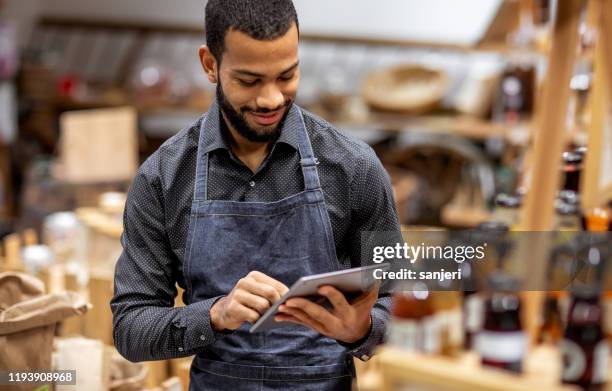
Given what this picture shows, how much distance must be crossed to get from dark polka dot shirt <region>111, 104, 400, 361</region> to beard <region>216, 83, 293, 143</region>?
1.8 inches

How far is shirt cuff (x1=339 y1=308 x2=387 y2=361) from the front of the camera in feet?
5.88

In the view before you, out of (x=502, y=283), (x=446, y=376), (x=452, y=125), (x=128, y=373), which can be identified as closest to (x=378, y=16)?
(x=452, y=125)

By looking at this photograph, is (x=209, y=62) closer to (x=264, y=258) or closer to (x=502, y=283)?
(x=264, y=258)

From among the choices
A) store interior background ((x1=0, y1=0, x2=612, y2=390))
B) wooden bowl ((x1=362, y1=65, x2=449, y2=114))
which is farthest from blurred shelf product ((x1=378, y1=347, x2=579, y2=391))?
wooden bowl ((x1=362, y1=65, x2=449, y2=114))

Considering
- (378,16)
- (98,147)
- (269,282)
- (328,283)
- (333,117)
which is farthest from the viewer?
(378,16)

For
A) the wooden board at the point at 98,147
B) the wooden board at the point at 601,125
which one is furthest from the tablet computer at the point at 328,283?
the wooden board at the point at 98,147

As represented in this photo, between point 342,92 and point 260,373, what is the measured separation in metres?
4.75

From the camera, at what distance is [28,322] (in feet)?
6.56

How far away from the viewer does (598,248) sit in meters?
1.67

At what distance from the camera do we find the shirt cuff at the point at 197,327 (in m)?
1.79

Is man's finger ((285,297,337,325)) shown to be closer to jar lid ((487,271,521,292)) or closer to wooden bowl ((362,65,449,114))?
jar lid ((487,271,521,292))

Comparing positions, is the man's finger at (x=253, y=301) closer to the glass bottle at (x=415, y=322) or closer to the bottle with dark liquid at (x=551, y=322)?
the glass bottle at (x=415, y=322)

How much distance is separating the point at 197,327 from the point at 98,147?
3082mm

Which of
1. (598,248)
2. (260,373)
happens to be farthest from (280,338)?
(598,248)
